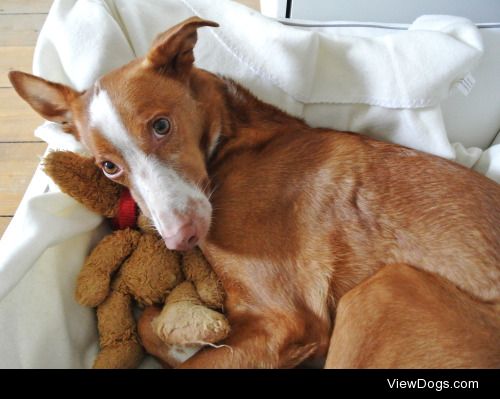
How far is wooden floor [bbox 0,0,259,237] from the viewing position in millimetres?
2516

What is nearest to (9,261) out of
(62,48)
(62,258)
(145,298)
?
(62,258)

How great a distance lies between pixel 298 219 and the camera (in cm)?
161

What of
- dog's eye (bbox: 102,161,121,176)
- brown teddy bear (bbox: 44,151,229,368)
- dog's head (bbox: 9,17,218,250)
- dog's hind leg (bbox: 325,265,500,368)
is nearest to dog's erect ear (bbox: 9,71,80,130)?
dog's head (bbox: 9,17,218,250)

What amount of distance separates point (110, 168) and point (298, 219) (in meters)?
0.65

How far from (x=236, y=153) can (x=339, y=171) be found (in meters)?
0.37

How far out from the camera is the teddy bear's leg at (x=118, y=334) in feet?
5.05

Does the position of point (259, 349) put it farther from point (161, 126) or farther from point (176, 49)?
point (176, 49)

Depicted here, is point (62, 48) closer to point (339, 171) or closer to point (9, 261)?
point (9, 261)

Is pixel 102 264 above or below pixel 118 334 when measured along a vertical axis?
above

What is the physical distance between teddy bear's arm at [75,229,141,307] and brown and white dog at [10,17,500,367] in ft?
0.64

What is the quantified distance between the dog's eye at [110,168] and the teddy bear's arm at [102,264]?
241 mm

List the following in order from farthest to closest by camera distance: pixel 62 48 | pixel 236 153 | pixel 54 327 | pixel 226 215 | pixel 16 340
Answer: pixel 62 48 < pixel 236 153 < pixel 226 215 < pixel 54 327 < pixel 16 340

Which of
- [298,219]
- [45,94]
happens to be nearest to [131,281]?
[298,219]

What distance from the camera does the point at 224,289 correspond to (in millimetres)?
1652
